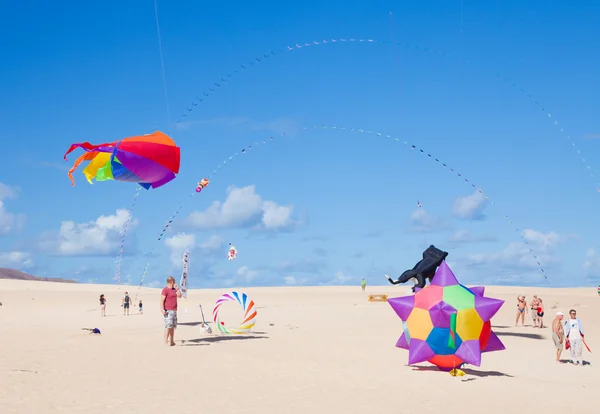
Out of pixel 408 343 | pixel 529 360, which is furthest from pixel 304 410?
pixel 529 360

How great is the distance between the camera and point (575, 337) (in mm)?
18031

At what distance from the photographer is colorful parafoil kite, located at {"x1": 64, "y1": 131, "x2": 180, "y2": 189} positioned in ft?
68.0

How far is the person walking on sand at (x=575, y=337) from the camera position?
1800 cm

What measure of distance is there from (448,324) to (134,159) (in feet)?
37.4

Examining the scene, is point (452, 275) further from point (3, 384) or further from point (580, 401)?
point (3, 384)

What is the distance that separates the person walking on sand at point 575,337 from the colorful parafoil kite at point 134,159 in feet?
42.3

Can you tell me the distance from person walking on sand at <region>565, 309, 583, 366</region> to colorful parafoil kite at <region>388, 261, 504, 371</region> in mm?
4266

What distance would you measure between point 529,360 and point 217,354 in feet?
28.8

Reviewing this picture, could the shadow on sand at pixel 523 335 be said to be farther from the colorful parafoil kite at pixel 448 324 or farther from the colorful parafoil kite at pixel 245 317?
the colorful parafoil kite at pixel 448 324

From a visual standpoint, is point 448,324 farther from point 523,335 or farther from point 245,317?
point 523,335

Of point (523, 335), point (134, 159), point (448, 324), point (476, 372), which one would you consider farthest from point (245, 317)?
point (448, 324)

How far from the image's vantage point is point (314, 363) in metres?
16.2

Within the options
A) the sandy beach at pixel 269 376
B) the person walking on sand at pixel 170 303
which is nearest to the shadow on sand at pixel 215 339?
the sandy beach at pixel 269 376

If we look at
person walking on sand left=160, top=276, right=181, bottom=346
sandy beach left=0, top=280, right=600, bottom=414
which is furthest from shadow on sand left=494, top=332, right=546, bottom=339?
person walking on sand left=160, top=276, right=181, bottom=346
